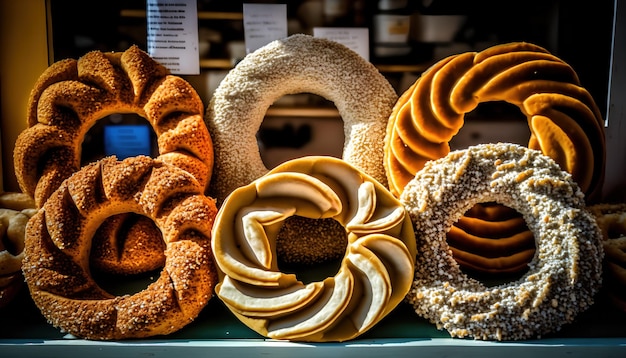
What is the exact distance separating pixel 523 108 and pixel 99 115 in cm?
122

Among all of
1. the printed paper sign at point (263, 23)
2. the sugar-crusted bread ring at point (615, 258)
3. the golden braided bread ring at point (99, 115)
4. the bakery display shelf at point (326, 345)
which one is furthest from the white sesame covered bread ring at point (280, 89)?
the sugar-crusted bread ring at point (615, 258)

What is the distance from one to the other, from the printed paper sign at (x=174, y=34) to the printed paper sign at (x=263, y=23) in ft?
0.58

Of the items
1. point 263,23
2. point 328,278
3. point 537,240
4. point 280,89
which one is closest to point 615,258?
point 537,240

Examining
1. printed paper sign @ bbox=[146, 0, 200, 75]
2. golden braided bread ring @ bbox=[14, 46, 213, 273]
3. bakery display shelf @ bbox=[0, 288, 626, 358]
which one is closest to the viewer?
bakery display shelf @ bbox=[0, 288, 626, 358]

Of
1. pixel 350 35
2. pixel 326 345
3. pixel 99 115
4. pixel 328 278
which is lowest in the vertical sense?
pixel 326 345

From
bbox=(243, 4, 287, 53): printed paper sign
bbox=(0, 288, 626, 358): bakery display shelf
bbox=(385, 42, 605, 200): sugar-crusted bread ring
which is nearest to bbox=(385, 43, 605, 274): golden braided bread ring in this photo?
bbox=(385, 42, 605, 200): sugar-crusted bread ring

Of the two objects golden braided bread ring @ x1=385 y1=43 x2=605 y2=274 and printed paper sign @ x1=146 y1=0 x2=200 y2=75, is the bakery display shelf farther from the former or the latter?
printed paper sign @ x1=146 y1=0 x2=200 y2=75

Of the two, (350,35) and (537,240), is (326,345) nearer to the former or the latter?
(537,240)

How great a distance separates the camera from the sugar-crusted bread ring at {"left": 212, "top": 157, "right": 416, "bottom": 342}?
3.00ft

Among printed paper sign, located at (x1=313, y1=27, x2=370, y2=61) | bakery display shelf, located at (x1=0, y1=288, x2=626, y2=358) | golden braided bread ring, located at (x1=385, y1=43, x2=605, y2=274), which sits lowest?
bakery display shelf, located at (x1=0, y1=288, x2=626, y2=358)

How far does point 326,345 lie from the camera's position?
2.96ft

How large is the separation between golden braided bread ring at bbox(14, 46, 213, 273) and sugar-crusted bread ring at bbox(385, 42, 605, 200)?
563mm

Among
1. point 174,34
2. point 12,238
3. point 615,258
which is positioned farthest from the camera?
point 174,34

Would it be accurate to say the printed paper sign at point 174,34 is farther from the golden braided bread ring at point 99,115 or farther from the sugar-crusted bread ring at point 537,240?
the sugar-crusted bread ring at point 537,240
